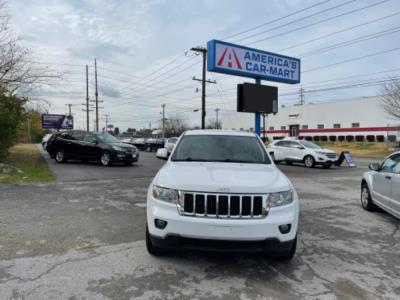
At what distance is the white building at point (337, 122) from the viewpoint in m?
43.5

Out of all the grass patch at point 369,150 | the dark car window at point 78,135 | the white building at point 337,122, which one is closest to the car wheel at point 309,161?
the dark car window at point 78,135

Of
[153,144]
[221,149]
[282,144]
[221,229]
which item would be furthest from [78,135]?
[153,144]

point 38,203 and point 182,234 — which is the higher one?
point 182,234

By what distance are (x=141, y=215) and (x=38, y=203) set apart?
→ 2.59 m

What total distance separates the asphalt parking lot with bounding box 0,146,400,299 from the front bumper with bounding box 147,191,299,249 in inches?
18.2

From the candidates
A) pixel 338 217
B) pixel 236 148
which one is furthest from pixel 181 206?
pixel 338 217

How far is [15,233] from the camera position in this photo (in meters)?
5.06

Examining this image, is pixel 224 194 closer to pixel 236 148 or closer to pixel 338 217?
pixel 236 148

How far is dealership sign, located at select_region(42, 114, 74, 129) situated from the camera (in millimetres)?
49594

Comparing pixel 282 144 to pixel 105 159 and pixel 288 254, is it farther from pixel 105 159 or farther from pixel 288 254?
pixel 288 254

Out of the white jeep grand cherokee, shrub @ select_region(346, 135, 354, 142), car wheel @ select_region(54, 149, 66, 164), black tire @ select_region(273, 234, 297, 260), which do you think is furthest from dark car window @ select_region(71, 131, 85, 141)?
shrub @ select_region(346, 135, 354, 142)

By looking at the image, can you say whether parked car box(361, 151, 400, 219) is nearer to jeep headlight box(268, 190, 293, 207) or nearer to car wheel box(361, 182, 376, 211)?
car wheel box(361, 182, 376, 211)

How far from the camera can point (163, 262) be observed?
399cm

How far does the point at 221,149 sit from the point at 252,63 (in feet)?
37.1
